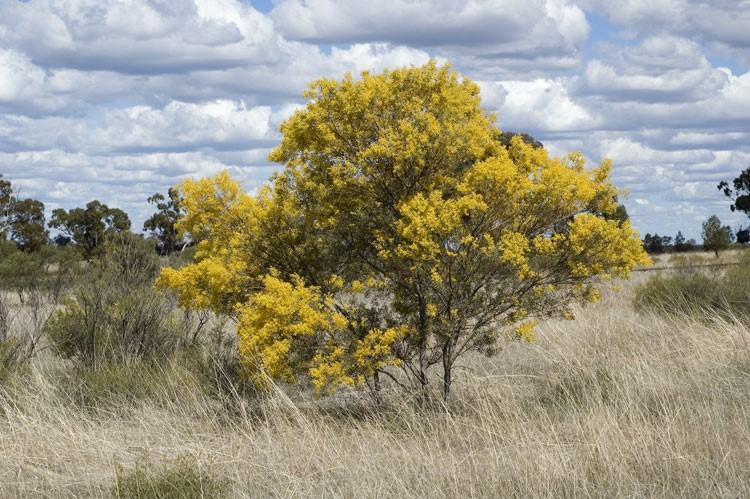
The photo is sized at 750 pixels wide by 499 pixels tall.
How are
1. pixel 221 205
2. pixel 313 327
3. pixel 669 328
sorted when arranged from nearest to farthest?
pixel 313 327
pixel 221 205
pixel 669 328

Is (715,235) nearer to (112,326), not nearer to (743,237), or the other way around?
(743,237)

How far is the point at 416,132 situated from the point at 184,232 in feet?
11.3

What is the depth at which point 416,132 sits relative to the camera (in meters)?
9.28

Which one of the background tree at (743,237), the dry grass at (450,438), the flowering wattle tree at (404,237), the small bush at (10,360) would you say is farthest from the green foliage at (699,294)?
the background tree at (743,237)

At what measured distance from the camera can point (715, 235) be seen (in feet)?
133

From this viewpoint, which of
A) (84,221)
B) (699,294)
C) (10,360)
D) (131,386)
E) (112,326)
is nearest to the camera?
(131,386)

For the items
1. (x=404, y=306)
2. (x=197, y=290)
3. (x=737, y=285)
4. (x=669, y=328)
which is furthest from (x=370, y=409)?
(x=737, y=285)

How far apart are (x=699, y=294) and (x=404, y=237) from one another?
11.0 m

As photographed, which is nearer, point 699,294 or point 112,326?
point 112,326

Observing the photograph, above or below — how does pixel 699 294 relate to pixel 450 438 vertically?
above

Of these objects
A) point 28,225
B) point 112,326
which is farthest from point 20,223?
point 112,326

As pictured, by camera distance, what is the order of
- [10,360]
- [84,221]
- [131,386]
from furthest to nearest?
1. [84,221]
2. [10,360]
3. [131,386]

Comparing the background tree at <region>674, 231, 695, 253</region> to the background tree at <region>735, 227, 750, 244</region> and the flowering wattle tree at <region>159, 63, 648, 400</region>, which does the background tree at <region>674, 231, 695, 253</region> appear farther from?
the flowering wattle tree at <region>159, 63, 648, 400</region>

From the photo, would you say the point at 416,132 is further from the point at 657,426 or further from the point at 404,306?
the point at 657,426
